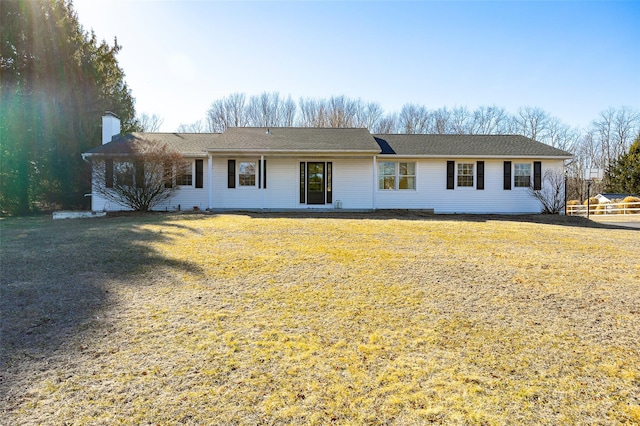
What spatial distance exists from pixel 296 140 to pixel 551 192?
11.6 m

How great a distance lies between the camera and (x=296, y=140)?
16.1 metres

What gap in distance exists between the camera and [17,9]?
618 inches

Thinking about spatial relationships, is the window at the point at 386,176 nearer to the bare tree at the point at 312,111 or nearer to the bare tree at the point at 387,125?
the bare tree at the point at 312,111

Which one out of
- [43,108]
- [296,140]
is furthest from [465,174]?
[43,108]

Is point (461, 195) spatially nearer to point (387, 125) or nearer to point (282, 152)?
point (282, 152)

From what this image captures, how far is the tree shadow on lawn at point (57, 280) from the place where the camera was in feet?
10.2

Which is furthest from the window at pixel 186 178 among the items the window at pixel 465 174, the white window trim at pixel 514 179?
the white window trim at pixel 514 179

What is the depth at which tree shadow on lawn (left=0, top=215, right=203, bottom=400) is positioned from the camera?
311 cm

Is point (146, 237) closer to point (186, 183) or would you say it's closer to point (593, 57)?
point (186, 183)

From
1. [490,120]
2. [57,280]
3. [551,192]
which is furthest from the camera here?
[490,120]

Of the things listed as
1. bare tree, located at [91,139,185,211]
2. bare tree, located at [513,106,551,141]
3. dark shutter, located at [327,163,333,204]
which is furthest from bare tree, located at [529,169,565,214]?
bare tree, located at [513,106,551,141]

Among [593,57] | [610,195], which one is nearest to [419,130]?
[610,195]

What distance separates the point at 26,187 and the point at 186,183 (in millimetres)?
7715

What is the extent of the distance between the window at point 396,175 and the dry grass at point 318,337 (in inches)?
363
